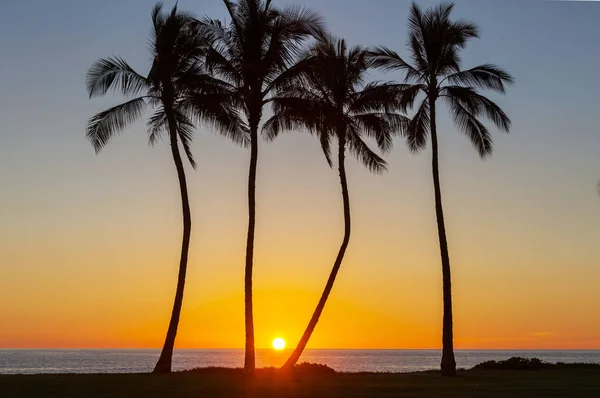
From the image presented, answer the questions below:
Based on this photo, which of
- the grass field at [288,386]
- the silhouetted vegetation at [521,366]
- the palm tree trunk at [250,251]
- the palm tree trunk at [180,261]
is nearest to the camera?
the grass field at [288,386]

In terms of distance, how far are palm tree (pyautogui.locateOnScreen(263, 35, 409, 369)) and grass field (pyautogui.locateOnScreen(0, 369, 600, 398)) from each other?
4736 mm

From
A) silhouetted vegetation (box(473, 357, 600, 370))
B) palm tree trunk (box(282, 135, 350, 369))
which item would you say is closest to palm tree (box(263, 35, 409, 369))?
palm tree trunk (box(282, 135, 350, 369))

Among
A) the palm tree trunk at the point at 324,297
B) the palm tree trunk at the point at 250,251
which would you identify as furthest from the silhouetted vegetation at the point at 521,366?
the palm tree trunk at the point at 250,251

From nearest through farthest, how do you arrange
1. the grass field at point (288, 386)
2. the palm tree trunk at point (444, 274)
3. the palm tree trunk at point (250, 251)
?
the grass field at point (288, 386) → the palm tree trunk at point (250, 251) → the palm tree trunk at point (444, 274)

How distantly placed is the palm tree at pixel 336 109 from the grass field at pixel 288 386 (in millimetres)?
4736

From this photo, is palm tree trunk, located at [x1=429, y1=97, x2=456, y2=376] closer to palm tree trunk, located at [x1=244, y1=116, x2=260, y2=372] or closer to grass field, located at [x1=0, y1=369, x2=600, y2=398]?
Answer: grass field, located at [x1=0, y1=369, x2=600, y2=398]

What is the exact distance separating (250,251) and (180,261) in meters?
2.88

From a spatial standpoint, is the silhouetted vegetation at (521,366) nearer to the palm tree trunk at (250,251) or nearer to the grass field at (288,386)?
the grass field at (288,386)

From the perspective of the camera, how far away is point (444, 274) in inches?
1324

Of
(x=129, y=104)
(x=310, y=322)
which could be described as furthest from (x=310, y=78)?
(x=310, y=322)

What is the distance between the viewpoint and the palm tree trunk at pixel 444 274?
32344 millimetres

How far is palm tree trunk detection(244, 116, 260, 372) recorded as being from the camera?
1141 inches

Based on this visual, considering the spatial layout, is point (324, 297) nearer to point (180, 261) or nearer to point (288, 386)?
point (180, 261)

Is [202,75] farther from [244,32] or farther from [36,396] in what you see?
[36,396]
